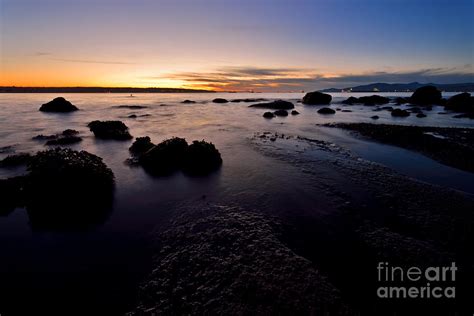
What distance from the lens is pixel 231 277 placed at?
550 cm

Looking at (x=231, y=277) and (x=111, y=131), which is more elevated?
(x=111, y=131)

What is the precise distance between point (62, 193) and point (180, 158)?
6.39 metres

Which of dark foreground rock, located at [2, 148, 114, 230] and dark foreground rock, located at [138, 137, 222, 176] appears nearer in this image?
dark foreground rock, located at [2, 148, 114, 230]

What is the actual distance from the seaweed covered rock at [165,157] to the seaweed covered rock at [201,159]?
0.44 metres

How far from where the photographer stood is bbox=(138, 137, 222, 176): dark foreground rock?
13609 mm

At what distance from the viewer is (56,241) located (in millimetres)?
7051

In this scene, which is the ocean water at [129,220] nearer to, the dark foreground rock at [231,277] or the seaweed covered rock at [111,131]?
the dark foreground rock at [231,277]

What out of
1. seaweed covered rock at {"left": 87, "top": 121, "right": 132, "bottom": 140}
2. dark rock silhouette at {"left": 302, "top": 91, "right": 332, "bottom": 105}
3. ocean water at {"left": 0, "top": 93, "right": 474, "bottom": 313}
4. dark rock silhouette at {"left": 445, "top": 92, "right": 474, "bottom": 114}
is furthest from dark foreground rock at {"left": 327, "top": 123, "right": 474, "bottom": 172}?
dark rock silhouette at {"left": 302, "top": 91, "right": 332, "bottom": 105}

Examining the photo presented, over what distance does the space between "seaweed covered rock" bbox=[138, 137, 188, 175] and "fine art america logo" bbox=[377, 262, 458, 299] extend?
10524 mm

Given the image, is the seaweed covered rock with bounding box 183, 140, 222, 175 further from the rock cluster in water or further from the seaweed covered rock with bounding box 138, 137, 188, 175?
the seaweed covered rock with bounding box 138, 137, 188, 175

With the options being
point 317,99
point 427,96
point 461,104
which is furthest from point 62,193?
point 427,96

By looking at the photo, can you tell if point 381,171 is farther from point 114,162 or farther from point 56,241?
point 114,162

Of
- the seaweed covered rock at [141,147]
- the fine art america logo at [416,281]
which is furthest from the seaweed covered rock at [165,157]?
the fine art america logo at [416,281]

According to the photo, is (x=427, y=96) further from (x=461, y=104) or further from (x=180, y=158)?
(x=180, y=158)
